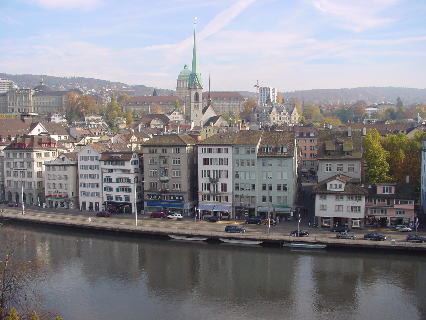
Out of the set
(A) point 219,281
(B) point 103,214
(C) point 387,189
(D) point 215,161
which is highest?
(D) point 215,161

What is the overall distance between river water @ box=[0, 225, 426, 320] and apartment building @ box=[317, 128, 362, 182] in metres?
14.0

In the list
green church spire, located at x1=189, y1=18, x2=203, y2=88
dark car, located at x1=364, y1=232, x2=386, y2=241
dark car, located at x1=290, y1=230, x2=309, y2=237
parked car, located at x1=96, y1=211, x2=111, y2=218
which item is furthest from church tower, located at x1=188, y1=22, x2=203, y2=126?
dark car, located at x1=364, y1=232, x2=386, y2=241

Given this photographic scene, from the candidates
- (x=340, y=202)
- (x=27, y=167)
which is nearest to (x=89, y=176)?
(x=27, y=167)

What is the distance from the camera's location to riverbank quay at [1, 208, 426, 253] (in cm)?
5634

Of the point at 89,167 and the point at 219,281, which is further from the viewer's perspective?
the point at 89,167

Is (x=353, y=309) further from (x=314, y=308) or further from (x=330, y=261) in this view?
(x=330, y=261)

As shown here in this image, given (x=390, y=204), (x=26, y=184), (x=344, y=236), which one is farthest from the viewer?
(x=26, y=184)

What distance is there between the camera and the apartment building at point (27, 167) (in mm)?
85438

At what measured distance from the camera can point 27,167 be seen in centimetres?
8606

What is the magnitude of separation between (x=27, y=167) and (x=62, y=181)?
848 cm

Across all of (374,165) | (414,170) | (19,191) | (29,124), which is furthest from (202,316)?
(29,124)

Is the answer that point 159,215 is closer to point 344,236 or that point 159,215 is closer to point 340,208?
point 340,208

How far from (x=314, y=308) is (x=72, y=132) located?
85152mm

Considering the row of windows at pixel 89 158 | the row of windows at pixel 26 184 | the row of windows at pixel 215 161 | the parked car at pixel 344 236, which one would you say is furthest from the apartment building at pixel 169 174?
the parked car at pixel 344 236
